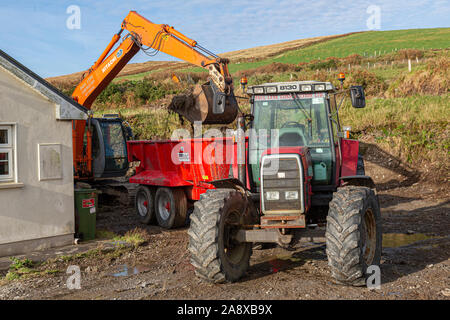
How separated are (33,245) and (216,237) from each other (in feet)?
16.3

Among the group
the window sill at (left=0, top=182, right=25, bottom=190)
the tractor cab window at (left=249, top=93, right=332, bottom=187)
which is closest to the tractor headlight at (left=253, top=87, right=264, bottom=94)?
the tractor cab window at (left=249, top=93, right=332, bottom=187)

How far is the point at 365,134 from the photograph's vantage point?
18.6 m

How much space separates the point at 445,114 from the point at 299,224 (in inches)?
526

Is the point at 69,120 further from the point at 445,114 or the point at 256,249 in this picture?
the point at 445,114

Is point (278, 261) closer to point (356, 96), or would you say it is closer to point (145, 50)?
point (356, 96)

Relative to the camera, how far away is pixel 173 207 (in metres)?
11.8

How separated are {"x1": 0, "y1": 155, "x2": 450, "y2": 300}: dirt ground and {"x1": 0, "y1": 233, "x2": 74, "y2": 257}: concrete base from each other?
3.66ft

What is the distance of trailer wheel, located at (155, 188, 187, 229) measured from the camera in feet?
38.7

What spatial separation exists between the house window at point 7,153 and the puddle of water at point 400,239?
7.42 meters

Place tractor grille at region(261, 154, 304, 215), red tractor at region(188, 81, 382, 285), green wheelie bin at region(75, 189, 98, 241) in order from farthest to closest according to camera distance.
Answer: green wheelie bin at region(75, 189, 98, 241) < tractor grille at region(261, 154, 304, 215) < red tractor at region(188, 81, 382, 285)

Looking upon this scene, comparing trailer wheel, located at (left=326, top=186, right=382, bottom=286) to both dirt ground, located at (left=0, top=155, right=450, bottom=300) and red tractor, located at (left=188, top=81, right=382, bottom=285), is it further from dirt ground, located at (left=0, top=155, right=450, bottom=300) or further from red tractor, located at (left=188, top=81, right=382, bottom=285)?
dirt ground, located at (left=0, top=155, right=450, bottom=300)

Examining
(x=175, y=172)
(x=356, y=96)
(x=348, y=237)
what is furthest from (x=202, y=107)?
(x=348, y=237)

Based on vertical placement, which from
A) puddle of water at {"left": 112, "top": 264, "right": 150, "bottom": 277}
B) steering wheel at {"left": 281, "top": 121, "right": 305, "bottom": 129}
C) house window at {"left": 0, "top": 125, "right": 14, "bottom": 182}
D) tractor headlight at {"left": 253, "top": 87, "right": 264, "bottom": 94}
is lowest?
puddle of water at {"left": 112, "top": 264, "right": 150, "bottom": 277}

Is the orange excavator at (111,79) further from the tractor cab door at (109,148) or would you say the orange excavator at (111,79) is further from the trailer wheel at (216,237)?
the trailer wheel at (216,237)
